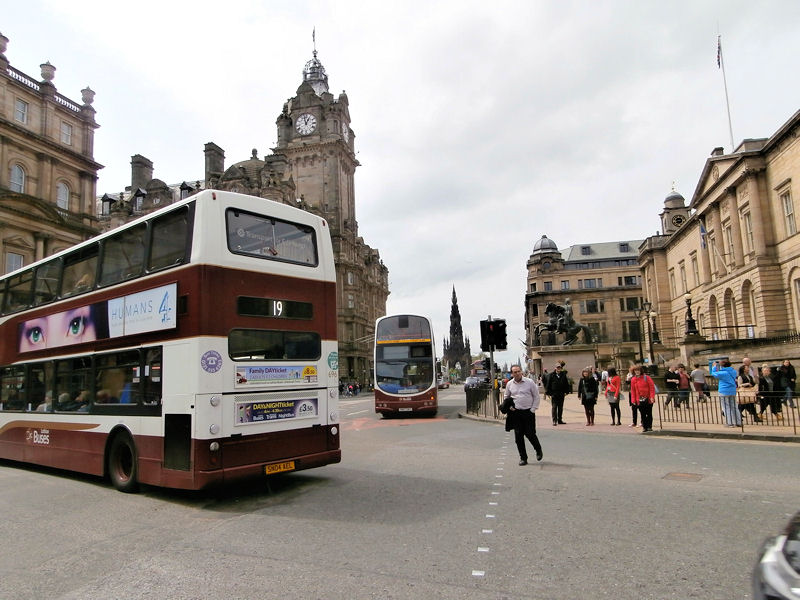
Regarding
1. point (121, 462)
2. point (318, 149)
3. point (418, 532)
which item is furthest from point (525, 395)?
point (318, 149)

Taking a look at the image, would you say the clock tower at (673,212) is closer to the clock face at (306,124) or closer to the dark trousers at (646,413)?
the clock face at (306,124)

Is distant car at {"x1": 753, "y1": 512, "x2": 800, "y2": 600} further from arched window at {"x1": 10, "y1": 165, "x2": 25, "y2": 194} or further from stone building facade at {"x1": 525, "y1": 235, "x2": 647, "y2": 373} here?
stone building facade at {"x1": 525, "y1": 235, "x2": 647, "y2": 373}

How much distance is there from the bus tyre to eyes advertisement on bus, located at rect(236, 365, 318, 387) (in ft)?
7.65

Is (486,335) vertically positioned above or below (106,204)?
below

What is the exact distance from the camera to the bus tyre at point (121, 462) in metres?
8.56

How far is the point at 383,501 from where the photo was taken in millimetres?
7480

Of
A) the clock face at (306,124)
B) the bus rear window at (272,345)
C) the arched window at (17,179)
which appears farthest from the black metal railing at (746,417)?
the clock face at (306,124)

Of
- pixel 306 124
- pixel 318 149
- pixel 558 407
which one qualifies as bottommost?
pixel 558 407

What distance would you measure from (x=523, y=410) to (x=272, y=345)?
477 centimetres

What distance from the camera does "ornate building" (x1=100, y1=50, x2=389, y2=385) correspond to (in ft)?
226

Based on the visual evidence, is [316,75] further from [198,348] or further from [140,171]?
[198,348]

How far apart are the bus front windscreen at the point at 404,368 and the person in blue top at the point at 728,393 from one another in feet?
36.2

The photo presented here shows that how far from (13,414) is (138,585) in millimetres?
9313

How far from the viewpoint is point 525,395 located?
10.1 metres
